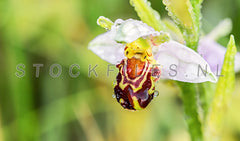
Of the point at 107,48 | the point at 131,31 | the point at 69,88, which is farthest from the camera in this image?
the point at 69,88

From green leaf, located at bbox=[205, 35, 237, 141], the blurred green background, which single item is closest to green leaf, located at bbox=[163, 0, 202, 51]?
green leaf, located at bbox=[205, 35, 237, 141]

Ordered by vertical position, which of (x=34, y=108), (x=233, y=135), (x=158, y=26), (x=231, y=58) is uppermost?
(x=158, y=26)

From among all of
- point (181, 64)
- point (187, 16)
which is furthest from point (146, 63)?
point (187, 16)

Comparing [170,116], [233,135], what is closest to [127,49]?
[170,116]

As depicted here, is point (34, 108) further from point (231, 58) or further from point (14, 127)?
point (231, 58)

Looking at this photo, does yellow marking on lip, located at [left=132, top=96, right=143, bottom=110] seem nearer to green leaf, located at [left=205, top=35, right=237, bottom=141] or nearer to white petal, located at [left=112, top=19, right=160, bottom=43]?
white petal, located at [left=112, top=19, right=160, bottom=43]

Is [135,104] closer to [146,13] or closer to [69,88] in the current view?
[146,13]

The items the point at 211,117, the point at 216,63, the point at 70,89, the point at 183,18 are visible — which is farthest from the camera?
the point at 70,89
